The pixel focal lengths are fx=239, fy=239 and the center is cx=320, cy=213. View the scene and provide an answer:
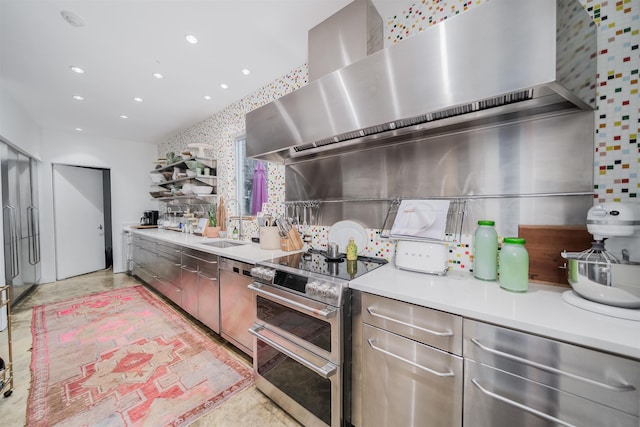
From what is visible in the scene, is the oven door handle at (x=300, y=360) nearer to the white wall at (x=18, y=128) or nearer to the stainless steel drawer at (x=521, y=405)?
the stainless steel drawer at (x=521, y=405)

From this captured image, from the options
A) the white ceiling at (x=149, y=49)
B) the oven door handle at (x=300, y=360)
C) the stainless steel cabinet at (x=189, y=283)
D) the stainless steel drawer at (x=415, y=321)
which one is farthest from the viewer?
the stainless steel cabinet at (x=189, y=283)

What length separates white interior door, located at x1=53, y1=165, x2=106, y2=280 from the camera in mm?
4500

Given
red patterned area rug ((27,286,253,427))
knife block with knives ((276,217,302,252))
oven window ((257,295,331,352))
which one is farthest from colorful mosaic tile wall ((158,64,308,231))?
red patterned area rug ((27,286,253,427))

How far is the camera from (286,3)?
172 centimetres

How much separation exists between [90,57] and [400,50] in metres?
2.91

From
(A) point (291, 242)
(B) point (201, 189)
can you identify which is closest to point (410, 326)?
(A) point (291, 242)

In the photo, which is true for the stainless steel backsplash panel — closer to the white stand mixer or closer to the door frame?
the white stand mixer

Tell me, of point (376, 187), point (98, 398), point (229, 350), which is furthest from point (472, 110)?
point (98, 398)

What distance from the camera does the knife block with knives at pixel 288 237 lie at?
2.21 m

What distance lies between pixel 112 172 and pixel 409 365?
20.7ft

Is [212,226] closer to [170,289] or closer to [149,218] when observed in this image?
[170,289]

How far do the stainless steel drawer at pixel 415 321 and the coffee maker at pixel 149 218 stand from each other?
5489mm

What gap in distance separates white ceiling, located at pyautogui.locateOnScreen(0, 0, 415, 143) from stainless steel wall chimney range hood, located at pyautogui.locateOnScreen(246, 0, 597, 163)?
0.77 m

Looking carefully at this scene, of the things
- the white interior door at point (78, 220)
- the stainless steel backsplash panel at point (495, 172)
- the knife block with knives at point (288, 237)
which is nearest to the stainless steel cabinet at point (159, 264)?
the white interior door at point (78, 220)
